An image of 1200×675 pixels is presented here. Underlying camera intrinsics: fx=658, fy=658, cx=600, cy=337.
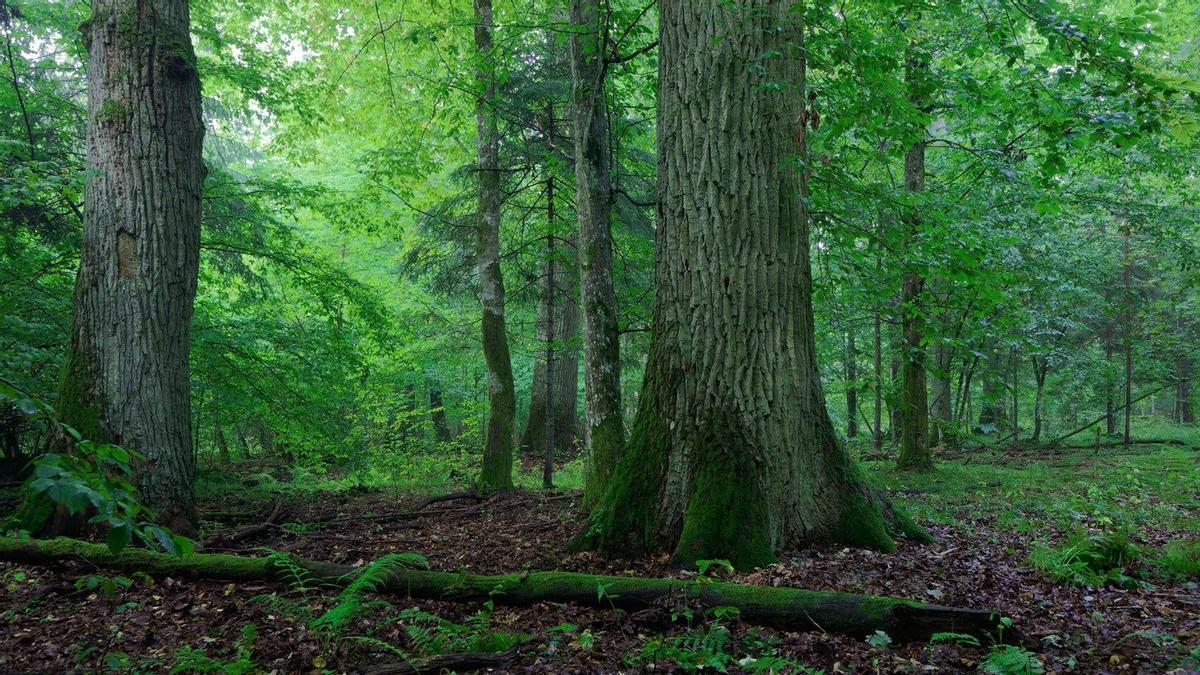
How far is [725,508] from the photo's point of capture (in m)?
4.47

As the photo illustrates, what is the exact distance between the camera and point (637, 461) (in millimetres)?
4871

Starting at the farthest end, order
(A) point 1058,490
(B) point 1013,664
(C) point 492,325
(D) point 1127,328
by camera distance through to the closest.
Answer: (D) point 1127,328
(C) point 492,325
(A) point 1058,490
(B) point 1013,664

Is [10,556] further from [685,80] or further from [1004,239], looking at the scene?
[1004,239]

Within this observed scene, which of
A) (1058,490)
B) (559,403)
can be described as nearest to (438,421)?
(559,403)

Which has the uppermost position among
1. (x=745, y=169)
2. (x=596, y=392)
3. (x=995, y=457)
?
(x=745, y=169)

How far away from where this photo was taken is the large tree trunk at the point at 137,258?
5.35m

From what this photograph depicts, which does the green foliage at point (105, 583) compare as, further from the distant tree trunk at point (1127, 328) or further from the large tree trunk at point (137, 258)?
the distant tree trunk at point (1127, 328)

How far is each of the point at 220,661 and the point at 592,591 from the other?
178 cm

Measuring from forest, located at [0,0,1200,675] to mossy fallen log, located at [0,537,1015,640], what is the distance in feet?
0.06

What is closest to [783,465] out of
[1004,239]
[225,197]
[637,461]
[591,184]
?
[637,461]

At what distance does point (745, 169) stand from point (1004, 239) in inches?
→ 212

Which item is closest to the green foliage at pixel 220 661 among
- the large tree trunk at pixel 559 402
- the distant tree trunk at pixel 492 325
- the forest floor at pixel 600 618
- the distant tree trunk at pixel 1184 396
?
the forest floor at pixel 600 618

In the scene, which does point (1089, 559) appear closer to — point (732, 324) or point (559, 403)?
point (732, 324)

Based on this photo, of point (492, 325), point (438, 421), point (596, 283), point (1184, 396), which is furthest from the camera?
point (1184, 396)
